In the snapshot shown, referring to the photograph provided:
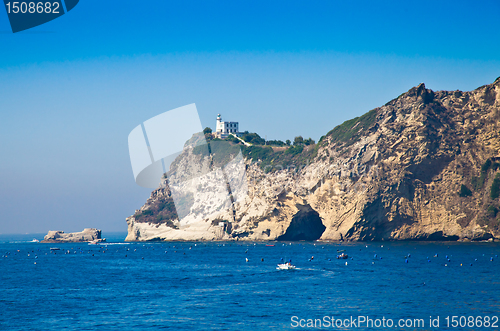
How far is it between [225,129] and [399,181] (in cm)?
8281

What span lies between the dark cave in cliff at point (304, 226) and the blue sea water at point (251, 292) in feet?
91.8

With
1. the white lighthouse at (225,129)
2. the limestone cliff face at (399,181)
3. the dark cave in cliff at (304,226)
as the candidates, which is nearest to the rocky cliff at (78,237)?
the white lighthouse at (225,129)

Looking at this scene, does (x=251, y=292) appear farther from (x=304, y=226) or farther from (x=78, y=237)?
(x=78, y=237)

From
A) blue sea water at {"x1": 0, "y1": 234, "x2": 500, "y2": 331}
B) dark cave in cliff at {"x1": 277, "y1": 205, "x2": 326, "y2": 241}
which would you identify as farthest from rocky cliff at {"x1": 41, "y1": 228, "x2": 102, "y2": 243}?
blue sea water at {"x1": 0, "y1": 234, "x2": 500, "y2": 331}

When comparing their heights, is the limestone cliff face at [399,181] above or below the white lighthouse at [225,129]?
below

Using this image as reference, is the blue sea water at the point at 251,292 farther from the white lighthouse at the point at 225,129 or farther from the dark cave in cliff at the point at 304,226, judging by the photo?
the white lighthouse at the point at 225,129

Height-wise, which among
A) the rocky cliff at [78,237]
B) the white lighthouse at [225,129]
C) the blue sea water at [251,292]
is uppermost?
the white lighthouse at [225,129]

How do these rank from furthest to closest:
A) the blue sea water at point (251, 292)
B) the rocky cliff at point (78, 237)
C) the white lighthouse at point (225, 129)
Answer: the white lighthouse at point (225, 129)
the rocky cliff at point (78, 237)
the blue sea water at point (251, 292)

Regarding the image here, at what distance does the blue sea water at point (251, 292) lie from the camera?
30.2m

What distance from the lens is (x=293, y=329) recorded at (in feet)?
90.5

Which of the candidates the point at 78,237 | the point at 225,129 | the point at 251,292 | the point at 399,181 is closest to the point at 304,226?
the point at 399,181

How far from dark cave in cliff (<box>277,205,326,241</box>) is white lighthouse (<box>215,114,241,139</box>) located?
62.9 m

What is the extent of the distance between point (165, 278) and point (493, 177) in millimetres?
61482

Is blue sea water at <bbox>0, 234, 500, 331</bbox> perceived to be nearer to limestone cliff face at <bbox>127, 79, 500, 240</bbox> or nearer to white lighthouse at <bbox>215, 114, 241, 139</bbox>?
limestone cliff face at <bbox>127, 79, 500, 240</bbox>
